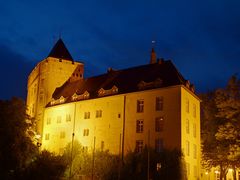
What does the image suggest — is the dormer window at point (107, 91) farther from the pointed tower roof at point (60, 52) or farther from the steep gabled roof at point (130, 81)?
the pointed tower roof at point (60, 52)

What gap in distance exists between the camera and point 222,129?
46.1 m

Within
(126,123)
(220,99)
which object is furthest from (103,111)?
(220,99)

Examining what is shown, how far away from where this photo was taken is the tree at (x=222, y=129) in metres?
45.4

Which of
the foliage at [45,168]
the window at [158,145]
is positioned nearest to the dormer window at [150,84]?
the window at [158,145]

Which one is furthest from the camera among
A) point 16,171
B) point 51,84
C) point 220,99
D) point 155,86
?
point 51,84

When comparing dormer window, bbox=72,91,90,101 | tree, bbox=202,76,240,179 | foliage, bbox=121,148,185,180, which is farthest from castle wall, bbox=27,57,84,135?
tree, bbox=202,76,240,179

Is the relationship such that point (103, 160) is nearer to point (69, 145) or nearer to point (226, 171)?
point (69, 145)

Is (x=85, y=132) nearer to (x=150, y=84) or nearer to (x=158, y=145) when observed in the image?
(x=150, y=84)

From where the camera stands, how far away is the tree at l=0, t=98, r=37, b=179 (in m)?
37.4

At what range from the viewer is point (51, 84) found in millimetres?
60969

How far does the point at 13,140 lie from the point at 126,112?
1346 centimetres

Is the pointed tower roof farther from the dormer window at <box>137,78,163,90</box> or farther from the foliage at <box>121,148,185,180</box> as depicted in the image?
the foliage at <box>121,148,185,180</box>

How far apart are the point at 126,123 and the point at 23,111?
38.1ft

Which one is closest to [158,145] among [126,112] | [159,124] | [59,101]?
[159,124]
